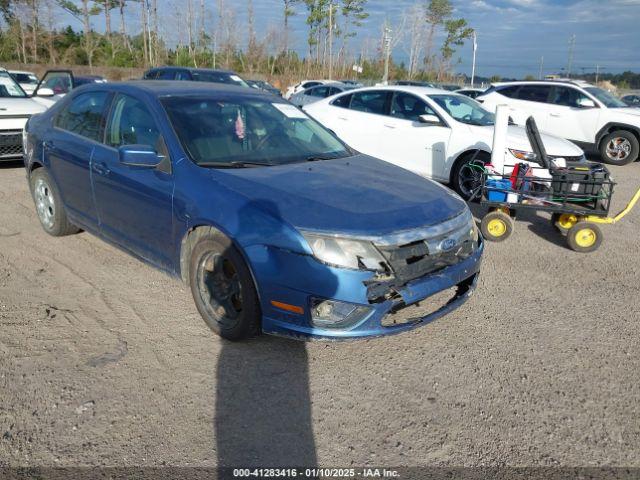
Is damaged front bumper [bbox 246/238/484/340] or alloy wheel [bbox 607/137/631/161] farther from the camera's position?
alloy wheel [bbox 607/137/631/161]

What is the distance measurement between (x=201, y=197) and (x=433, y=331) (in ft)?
6.08

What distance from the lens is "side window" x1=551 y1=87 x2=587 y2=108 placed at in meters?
12.3

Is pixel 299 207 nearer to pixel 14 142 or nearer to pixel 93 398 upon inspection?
pixel 93 398

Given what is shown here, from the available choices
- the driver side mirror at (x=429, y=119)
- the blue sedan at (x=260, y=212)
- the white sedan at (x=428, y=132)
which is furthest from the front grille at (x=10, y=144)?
the driver side mirror at (x=429, y=119)

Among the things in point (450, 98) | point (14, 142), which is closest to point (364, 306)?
point (450, 98)

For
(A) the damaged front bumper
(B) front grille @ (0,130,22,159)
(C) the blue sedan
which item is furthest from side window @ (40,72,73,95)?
(A) the damaged front bumper

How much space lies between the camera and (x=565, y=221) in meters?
5.99

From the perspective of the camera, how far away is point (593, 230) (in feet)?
18.0

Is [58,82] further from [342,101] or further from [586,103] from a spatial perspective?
[586,103]

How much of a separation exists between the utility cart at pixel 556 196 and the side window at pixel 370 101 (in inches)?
119

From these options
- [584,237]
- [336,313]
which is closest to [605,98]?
[584,237]

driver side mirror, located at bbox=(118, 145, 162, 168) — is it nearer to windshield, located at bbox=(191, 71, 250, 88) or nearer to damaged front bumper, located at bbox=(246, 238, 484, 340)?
damaged front bumper, located at bbox=(246, 238, 484, 340)

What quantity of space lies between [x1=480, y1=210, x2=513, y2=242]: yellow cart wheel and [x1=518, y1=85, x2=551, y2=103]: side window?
8.11 m

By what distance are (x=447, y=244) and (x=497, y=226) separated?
281 cm
